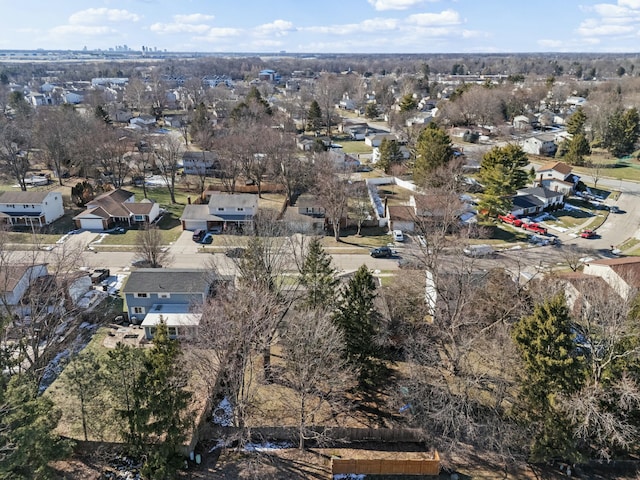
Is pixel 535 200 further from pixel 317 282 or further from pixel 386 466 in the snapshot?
pixel 386 466

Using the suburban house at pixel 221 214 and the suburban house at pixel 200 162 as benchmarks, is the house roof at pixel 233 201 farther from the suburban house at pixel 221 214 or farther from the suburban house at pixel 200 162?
the suburban house at pixel 200 162

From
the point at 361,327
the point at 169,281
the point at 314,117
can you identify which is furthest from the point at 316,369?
the point at 314,117

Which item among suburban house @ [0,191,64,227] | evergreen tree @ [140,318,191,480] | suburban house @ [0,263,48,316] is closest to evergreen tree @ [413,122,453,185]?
suburban house @ [0,263,48,316]

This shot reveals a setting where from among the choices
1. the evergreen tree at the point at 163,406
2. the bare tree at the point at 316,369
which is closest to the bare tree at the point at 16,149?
the evergreen tree at the point at 163,406

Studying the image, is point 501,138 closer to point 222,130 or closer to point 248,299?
point 222,130

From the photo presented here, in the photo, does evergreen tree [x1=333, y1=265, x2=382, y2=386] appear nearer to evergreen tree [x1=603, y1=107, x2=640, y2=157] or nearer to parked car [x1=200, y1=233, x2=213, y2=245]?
parked car [x1=200, y1=233, x2=213, y2=245]
